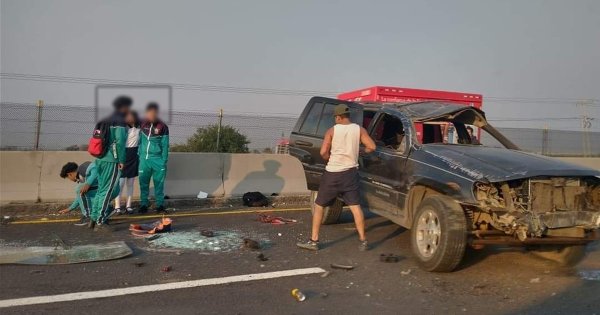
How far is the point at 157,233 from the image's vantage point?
6898mm

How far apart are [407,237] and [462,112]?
74.1 inches

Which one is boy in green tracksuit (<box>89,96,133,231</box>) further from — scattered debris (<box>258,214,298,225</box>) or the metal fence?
scattered debris (<box>258,214,298,225</box>)

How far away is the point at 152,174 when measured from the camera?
8.84 m

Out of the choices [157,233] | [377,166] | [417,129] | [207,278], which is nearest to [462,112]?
[417,129]

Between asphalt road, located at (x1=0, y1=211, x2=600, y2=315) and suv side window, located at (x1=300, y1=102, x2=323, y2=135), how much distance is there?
178cm

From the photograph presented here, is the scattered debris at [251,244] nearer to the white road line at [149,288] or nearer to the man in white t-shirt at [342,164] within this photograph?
the man in white t-shirt at [342,164]

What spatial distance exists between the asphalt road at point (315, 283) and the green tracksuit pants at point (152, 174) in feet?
6.34

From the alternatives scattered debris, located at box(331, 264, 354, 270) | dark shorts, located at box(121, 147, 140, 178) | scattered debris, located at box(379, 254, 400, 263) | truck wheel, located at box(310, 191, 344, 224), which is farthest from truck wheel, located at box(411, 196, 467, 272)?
dark shorts, located at box(121, 147, 140, 178)

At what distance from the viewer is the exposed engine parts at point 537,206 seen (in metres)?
5.05

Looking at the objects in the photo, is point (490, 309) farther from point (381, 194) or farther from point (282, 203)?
point (282, 203)

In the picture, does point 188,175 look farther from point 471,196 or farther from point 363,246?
point 471,196

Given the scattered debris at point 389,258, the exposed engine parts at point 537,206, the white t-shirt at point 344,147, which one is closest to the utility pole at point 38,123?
the white t-shirt at point 344,147

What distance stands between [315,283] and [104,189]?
3712mm

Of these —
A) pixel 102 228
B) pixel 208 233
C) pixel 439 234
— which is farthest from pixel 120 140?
pixel 439 234
